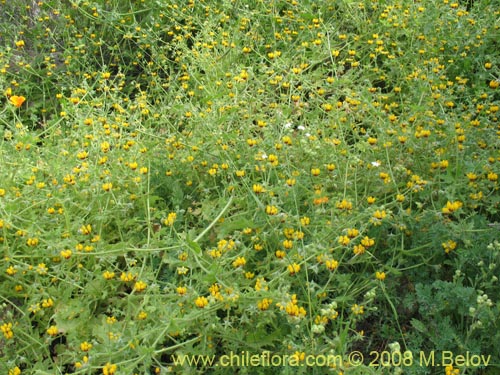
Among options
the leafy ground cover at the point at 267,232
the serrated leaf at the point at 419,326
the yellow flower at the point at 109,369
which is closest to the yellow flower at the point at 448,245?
the leafy ground cover at the point at 267,232

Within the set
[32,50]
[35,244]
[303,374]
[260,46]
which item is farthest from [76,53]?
[303,374]

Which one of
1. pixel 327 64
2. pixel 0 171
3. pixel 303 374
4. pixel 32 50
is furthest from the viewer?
pixel 32 50

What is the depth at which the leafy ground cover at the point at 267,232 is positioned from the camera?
211 centimetres

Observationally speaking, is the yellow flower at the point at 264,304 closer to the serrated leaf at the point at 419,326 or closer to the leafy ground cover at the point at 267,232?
the leafy ground cover at the point at 267,232

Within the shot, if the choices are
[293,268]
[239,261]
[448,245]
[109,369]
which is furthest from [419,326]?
[109,369]

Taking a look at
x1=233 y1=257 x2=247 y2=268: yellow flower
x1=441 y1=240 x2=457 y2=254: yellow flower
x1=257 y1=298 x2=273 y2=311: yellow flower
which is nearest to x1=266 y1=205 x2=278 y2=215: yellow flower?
x1=233 y1=257 x2=247 y2=268: yellow flower

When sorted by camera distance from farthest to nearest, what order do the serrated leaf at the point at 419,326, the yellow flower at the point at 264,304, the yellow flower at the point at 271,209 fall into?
1. the yellow flower at the point at 271,209
2. the serrated leaf at the point at 419,326
3. the yellow flower at the point at 264,304

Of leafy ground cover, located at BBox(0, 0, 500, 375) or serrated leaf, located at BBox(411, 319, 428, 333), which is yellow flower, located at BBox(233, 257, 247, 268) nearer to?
leafy ground cover, located at BBox(0, 0, 500, 375)

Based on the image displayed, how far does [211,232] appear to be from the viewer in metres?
2.68

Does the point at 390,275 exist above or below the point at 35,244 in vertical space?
above

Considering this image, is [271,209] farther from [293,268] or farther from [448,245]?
[448,245]

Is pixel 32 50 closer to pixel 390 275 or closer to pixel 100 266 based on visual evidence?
pixel 100 266

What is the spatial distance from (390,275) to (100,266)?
3.64 ft

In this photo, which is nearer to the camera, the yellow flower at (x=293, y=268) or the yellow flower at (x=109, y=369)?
the yellow flower at (x=109, y=369)
